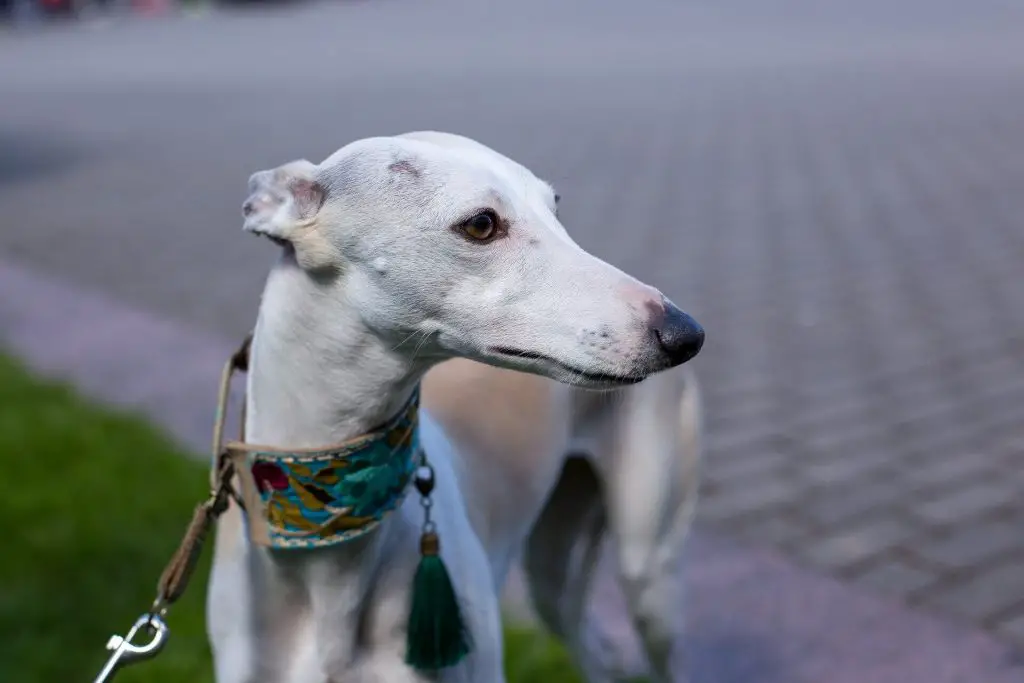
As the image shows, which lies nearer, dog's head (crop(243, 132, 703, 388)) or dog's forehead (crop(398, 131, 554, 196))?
dog's head (crop(243, 132, 703, 388))

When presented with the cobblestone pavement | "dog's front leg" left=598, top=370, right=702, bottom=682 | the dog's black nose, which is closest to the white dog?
the dog's black nose

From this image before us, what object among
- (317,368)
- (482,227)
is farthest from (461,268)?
(317,368)

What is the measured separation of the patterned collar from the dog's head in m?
0.19

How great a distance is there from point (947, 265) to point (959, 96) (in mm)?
6748

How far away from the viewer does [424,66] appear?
17516 millimetres

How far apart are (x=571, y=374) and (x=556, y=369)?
0.03 metres

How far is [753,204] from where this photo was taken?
357 inches

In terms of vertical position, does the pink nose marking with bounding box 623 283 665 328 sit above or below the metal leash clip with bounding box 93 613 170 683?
above

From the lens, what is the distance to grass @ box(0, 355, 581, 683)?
3674 millimetres

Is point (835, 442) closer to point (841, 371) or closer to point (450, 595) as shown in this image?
point (841, 371)

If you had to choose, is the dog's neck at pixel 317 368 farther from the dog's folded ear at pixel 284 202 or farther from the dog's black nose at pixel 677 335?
the dog's black nose at pixel 677 335

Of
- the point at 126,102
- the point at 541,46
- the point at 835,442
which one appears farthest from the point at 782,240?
the point at 541,46

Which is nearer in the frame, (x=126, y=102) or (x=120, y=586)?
(x=120, y=586)

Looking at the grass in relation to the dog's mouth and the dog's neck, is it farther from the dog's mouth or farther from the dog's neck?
the dog's mouth
